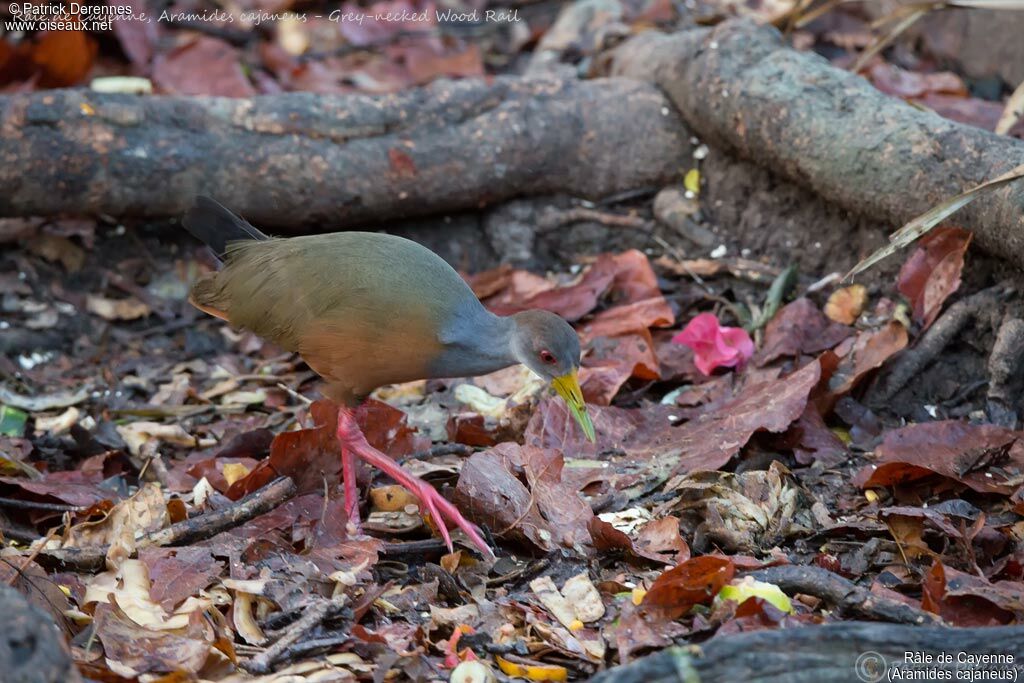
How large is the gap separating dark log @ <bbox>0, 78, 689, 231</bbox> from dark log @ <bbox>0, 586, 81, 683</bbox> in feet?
10.8

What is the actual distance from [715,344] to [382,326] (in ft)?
4.75

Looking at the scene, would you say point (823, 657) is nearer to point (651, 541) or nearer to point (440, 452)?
point (651, 541)

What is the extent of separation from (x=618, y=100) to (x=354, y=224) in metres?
1.46

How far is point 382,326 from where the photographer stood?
3826 millimetres

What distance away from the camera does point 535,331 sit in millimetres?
3908

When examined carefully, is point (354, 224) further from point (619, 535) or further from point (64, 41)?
point (619, 535)

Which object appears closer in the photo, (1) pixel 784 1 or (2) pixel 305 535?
(2) pixel 305 535

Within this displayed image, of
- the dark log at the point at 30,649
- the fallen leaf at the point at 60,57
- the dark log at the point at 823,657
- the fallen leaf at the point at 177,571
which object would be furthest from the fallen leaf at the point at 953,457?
the fallen leaf at the point at 60,57

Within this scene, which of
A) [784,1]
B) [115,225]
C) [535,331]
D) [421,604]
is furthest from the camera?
[784,1]

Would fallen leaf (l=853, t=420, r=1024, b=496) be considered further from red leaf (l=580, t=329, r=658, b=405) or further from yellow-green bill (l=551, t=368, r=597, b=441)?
red leaf (l=580, t=329, r=658, b=405)

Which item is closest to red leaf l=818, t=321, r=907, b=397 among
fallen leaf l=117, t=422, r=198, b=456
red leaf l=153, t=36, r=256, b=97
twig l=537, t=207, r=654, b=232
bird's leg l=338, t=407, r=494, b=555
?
bird's leg l=338, t=407, r=494, b=555

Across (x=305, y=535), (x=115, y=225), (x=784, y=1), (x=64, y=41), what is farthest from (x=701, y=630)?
(x=784, y=1)

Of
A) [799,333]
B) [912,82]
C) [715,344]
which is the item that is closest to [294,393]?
[715,344]

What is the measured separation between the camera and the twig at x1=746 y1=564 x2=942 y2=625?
2.73 m
